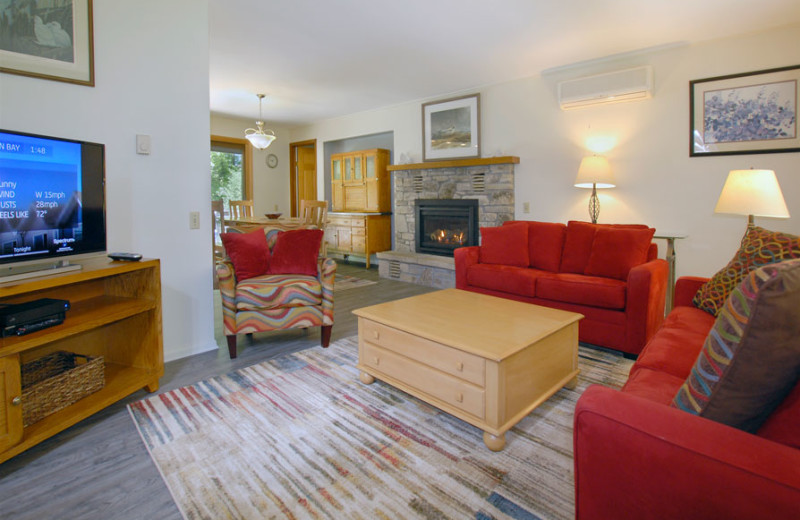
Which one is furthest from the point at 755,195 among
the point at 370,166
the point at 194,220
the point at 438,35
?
the point at 370,166

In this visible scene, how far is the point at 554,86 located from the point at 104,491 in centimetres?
508

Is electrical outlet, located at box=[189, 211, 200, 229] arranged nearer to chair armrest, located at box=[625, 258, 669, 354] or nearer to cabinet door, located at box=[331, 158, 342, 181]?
chair armrest, located at box=[625, 258, 669, 354]

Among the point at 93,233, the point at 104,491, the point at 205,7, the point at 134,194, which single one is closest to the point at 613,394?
the point at 104,491

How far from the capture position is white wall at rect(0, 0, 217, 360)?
234cm

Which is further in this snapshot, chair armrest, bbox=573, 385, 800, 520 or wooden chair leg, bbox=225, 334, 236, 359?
wooden chair leg, bbox=225, 334, 236, 359

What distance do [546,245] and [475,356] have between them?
2.31m

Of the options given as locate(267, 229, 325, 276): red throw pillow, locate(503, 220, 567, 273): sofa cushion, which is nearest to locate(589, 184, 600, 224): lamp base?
locate(503, 220, 567, 273): sofa cushion

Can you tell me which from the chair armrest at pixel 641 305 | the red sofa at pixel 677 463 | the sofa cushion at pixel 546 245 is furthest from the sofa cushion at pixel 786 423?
the sofa cushion at pixel 546 245

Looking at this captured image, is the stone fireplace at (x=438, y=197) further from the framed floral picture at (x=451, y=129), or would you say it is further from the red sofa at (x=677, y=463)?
the red sofa at (x=677, y=463)

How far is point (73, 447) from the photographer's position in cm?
186

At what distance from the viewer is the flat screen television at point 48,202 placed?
6.12ft

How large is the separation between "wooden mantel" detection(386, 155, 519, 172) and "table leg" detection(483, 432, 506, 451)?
12.5ft

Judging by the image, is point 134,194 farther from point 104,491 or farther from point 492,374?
point 492,374

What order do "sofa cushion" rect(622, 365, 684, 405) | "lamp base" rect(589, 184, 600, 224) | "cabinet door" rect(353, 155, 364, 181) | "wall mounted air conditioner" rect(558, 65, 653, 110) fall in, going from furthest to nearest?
"cabinet door" rect(353, 155, 364, 181)
"lamp base" rect(589, 184, 600, 224)
"wall mounted air conditioner" rect(558, 65, 653, 110)
"sofa cushion" rect(622, 365, 684, 405)
